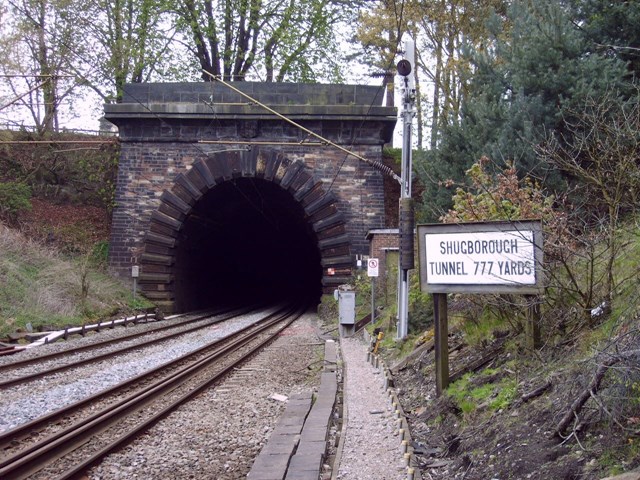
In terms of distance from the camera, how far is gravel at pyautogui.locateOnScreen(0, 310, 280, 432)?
28.6 feet

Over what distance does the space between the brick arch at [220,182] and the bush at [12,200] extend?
194 inches

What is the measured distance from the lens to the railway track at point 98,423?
6332mm

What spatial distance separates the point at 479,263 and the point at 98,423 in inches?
178

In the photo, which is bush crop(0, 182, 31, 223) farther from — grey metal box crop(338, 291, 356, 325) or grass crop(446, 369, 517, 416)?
grass crop(446, 369, 517, 416)

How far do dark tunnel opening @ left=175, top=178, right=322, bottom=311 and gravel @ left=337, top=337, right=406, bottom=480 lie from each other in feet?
57.0

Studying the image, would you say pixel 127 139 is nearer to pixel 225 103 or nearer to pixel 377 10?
pixel 225 103

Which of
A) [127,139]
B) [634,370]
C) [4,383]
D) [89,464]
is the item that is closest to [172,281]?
[127,139]

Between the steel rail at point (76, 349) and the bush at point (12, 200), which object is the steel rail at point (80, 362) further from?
the bush at point (12, 200)

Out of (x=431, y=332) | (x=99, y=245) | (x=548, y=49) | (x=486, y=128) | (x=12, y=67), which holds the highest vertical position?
(x=12, y=67)

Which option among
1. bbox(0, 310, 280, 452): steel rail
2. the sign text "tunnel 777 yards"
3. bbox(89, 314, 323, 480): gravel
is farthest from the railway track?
the sign text "tunnel 777 yards"

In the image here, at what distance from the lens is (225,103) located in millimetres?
25438

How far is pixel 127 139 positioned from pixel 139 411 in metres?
18.7

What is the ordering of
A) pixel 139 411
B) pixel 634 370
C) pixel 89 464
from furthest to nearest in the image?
pixel 139 411 → pixel 89 464 → pixel 634 370

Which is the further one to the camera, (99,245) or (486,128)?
(99,245)
